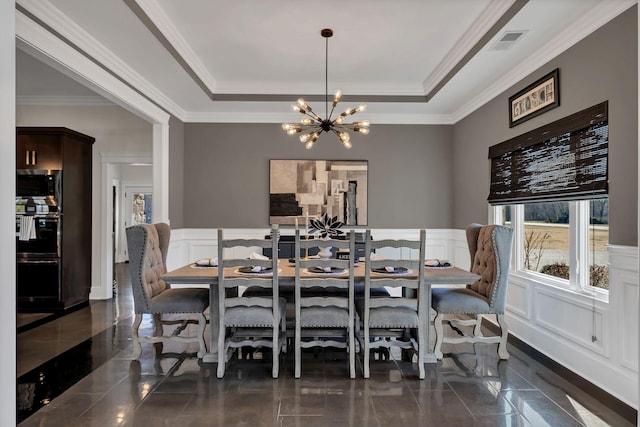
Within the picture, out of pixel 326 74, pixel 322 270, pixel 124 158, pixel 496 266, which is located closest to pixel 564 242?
pixel 496 266

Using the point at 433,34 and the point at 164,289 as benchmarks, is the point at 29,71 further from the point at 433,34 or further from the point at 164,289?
the point at 433,34

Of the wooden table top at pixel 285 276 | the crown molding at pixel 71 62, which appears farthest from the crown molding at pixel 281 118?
the wooden table top at pixel 285 276

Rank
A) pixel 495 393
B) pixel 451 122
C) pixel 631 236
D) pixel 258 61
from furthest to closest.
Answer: pixel 451 122 < pixel 258 61 < pixel 495 393 < pixel 631 236

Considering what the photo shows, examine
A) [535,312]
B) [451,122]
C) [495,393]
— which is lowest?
[495,393]

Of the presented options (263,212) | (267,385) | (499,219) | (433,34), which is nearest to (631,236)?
(499,219)

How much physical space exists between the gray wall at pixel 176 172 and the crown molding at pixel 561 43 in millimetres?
3861

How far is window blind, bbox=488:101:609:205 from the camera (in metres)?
2.81

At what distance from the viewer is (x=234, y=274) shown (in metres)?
3.03

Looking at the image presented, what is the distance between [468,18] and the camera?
337 cm

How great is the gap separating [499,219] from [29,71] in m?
5.53

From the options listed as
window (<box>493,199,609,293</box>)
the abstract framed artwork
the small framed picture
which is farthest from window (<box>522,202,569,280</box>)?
the abstract framed artwork

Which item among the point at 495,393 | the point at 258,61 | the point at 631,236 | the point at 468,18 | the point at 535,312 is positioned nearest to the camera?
the point at 631,236

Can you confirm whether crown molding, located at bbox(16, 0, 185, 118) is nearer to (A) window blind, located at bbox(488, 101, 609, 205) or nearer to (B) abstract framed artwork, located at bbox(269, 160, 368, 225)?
(B) abstract framed artwork, located at bbox(269, 160, 368, 225)

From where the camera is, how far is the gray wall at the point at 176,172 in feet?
17.3
